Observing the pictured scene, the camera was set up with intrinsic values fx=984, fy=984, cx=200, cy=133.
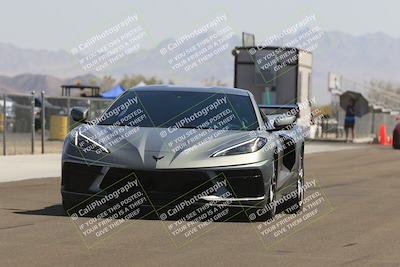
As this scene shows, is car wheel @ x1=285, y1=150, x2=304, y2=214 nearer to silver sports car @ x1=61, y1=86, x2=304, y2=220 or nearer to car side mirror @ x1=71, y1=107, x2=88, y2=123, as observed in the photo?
silver sports car @ x1=61, y1=86, x2=304, y2=220

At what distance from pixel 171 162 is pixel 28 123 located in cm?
1885

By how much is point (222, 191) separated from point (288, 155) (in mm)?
1809

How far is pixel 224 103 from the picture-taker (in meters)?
11.1

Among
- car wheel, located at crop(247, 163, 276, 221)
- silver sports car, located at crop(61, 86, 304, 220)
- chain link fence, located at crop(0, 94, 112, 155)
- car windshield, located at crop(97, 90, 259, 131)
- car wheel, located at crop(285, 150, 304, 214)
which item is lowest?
chain link fence, located at crop(0, 94, 112, 155)

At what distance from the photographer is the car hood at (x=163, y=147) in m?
9.54

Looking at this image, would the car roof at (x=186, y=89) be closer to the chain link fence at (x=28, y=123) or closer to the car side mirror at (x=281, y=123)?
the car side mirror at (x=281, y=123)

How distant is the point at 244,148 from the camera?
9.92 m

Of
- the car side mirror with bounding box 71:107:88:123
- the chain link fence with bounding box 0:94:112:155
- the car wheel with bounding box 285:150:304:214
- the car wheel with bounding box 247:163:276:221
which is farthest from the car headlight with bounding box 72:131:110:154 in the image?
the chain link fence with bounding box 0:94:112:155

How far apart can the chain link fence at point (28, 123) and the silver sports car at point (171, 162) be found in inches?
526

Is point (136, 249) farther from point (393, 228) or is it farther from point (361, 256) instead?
point (393, 228)

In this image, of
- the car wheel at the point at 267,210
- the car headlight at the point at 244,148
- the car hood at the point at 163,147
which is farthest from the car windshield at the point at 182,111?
the car wheel at the point at 267,210

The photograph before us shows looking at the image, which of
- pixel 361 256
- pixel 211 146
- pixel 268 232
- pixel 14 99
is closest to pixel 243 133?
pixel 211 146

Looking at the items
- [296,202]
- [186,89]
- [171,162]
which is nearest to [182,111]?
[186,89]

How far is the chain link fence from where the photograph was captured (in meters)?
25.1
